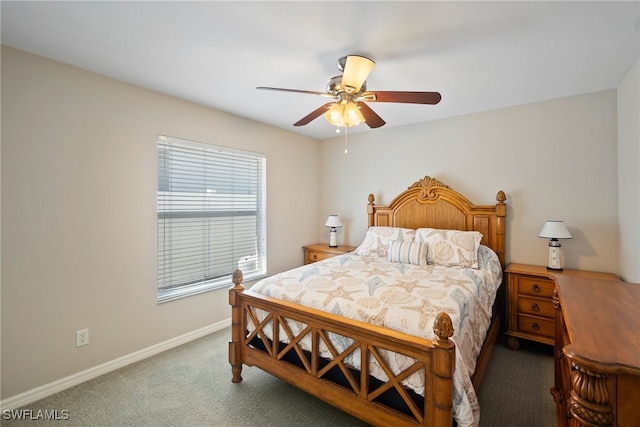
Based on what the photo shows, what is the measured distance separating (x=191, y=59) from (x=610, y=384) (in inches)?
107

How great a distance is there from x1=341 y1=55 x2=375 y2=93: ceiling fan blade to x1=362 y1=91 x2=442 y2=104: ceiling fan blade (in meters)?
0.11

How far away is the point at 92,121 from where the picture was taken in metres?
2.29

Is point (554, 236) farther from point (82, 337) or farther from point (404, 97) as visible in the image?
point (82, 337)

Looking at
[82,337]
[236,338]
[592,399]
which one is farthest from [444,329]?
[82,337]

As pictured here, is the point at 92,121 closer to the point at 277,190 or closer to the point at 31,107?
the point at 31,107

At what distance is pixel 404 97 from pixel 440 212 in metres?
1.91

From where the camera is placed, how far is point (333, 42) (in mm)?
1857

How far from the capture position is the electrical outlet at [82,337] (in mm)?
2225

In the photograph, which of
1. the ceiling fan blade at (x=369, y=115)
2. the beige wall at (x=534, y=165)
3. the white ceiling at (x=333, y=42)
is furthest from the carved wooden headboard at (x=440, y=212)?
the ceiling fan blade at (x=369, y=115)

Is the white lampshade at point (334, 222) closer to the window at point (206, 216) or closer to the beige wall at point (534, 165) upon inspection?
the beige wall at point (534, 165)

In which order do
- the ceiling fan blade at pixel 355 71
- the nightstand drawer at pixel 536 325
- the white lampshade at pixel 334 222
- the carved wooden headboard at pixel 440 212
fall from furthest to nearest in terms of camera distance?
1. the white lampshade at pixel 334 222
2. the carved wooden headboard at pixel 440 212
3. the nightstand drawer at pixel 536 325
4. the ceiling fan blade at pixel 355 71

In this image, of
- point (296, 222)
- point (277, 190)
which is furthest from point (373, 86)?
point (296, 222)

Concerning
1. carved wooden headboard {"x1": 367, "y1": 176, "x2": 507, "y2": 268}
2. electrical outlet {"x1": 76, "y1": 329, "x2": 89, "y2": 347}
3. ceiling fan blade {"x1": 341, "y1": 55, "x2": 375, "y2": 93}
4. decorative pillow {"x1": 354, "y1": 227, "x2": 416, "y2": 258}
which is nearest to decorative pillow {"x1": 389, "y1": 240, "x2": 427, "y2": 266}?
decorative pillow {"x1": 354, "y1": 227, "x2": 416, "y2": 258}

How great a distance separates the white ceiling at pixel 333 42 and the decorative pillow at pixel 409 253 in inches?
59.2
